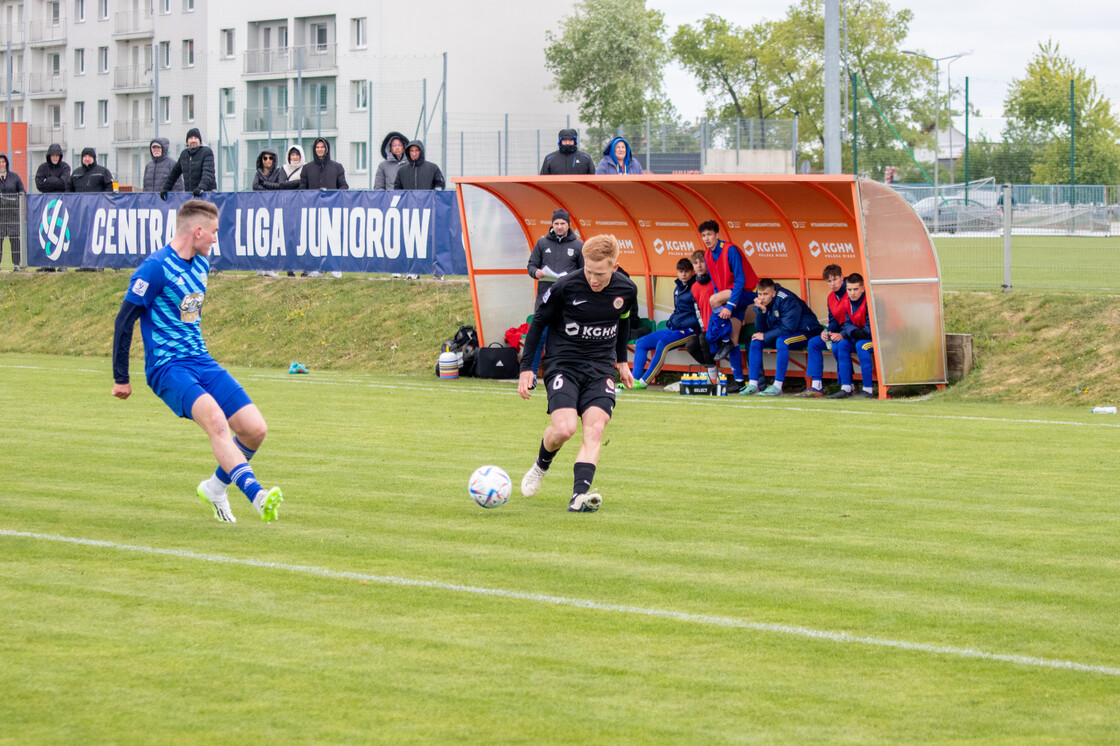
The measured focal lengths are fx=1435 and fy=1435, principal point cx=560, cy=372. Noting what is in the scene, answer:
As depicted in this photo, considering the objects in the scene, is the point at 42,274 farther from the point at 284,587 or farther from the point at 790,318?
the point at 284,587

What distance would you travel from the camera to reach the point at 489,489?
9164 mm

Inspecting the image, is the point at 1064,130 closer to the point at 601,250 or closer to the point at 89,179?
the point at 89,179

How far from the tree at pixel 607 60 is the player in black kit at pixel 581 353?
64.4 metres

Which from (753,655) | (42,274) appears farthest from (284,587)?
(42,274)

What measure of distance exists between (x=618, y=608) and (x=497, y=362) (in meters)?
13.7

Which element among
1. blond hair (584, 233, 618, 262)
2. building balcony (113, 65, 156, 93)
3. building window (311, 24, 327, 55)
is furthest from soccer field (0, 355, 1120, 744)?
building balcony (113, 65, 156, 93)

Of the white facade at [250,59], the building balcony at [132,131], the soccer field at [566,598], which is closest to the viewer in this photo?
the soccer field at [566,598]

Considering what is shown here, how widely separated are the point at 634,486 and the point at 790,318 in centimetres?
815

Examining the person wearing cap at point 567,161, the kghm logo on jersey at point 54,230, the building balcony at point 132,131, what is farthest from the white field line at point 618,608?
the building balcony at point 132,131

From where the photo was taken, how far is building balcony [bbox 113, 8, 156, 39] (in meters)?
77.6

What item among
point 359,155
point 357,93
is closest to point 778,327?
point 359,155

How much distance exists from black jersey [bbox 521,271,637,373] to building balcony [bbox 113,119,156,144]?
6160 centimetres

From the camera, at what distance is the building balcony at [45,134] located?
77875 mm

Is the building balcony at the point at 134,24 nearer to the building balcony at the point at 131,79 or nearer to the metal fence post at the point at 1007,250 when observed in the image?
the building balcony at the point at 131,79
